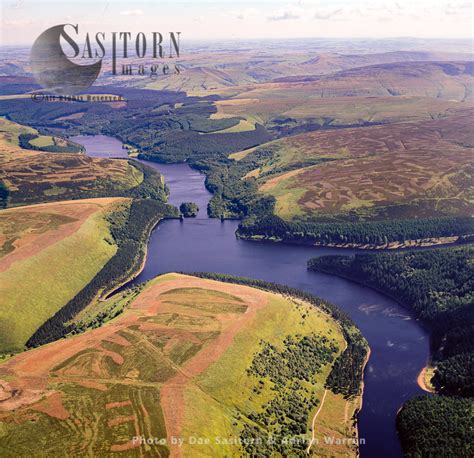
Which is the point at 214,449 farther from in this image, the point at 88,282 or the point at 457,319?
the point at 88,282

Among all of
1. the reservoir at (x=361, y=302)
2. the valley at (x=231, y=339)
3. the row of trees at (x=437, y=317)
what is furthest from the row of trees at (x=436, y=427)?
the reservoir at (x=361, y=302)

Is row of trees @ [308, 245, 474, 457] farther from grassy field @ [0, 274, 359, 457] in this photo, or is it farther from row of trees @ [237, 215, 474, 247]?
row of trees @ [237, 215, 474, 247]

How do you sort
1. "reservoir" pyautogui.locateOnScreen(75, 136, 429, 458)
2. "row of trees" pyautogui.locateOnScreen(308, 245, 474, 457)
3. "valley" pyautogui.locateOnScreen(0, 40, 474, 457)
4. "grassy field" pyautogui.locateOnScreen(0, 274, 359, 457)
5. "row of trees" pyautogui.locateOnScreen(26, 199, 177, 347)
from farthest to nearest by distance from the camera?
"row of trees" pyautogui.locateOnScreen(26, 199, 177, 347), "reservoir" pyautogui.locateOnScreen(75, 136, 429, 458), "row of trees" pyautogui.locateOnScreen(308, 245, 474, 457), "valley" pyautogui.locateOnScreen(0, 40, 474, 457), "grassy field" pyautogui.locateOnScreen(0, 274, 359, 457)

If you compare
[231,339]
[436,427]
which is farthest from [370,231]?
[436,427]

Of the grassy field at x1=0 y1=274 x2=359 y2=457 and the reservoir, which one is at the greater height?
the grassy field at x1=0 y1=274 x2=359 y2=457

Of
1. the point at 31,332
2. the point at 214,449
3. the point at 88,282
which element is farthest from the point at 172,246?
the point at 214,449

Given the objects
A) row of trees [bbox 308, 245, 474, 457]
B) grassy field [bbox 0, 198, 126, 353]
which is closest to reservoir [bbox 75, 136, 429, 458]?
row of trees [bbox 308, 245, 474, 457]

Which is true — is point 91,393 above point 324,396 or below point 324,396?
above
